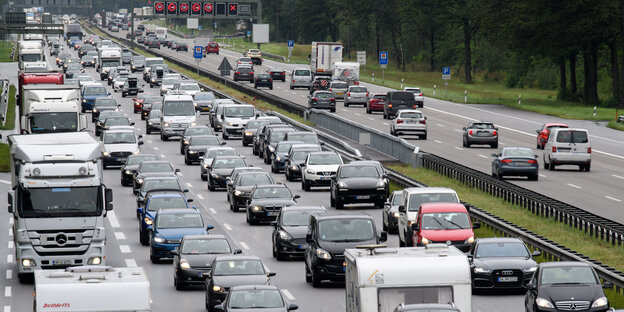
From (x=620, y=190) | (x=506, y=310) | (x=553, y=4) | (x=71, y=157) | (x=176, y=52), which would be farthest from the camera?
(x=176, y=52)

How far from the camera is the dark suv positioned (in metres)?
75.3

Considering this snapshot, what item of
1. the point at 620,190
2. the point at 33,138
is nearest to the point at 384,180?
the point at 620,190

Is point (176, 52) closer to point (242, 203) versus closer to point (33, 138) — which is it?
point (242, 203)

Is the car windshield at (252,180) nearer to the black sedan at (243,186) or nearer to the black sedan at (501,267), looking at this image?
the black sedan at (243,186)

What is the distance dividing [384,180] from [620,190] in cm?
1025

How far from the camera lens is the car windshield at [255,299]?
2106 cm

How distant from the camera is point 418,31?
566ft

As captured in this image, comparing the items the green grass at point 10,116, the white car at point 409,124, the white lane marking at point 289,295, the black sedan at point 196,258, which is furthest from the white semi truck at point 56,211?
the green grass at point 10,116

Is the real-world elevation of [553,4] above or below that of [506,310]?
above

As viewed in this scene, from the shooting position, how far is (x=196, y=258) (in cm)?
2734

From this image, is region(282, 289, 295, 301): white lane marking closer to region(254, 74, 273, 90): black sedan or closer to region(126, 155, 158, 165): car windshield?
region(126, 155, 158, 165): car windshield

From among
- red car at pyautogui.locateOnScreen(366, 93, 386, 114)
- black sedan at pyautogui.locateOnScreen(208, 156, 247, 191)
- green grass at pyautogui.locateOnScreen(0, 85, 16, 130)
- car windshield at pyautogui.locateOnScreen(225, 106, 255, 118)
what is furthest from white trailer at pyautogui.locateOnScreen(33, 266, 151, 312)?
red car at pyautogui.locateOnScreen(366, 93, 386, 114)

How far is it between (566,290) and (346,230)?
7088 millimetres

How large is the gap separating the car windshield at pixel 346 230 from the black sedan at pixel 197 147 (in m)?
27.9
